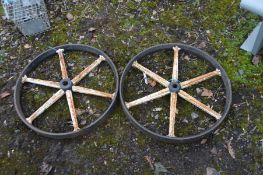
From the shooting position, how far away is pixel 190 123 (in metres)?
3.68

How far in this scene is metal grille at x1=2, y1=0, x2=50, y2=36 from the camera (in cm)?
422

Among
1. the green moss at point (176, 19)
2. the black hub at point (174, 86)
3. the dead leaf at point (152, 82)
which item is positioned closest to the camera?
the black hub at point (174, 86)

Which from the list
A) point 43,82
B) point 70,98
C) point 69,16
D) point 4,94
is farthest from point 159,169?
point 69,16

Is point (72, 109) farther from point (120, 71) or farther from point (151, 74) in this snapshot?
point (151, 74)

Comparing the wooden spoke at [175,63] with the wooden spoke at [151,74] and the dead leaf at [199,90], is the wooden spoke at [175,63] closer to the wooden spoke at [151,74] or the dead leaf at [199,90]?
the wooden spoke at [151,74]

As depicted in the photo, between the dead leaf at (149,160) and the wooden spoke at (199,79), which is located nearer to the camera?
the dead leaf at (149,160)

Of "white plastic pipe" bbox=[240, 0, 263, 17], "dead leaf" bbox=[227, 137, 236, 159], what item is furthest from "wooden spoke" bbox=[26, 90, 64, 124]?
"white plastic pipe" bbox=[240, 0, 263, 17]

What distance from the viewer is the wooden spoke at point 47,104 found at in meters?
3.67

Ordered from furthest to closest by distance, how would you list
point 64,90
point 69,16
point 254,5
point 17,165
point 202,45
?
point 69,16, point 202,45, point 64,90, point 17,165, point 254,5

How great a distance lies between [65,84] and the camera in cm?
386

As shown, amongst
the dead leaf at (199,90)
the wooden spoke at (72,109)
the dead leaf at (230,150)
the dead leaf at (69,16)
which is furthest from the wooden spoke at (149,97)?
the dead leaf at (69,16)

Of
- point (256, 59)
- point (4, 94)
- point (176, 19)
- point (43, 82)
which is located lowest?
point (4, 94)

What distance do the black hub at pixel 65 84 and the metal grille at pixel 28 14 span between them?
0.93 m

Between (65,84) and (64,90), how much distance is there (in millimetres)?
73
